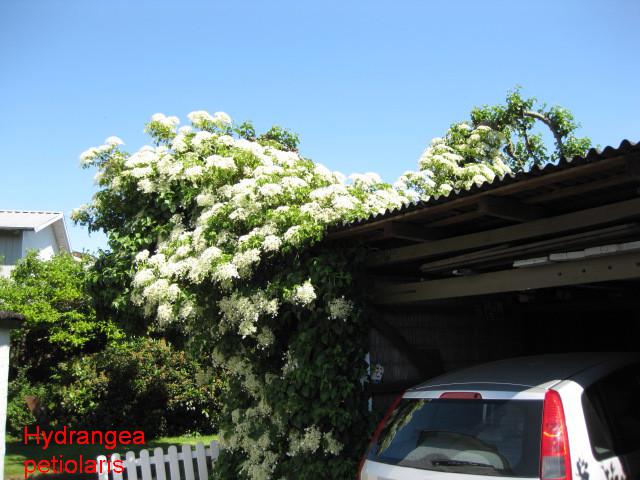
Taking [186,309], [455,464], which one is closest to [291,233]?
[186,309]

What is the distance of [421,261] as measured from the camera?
6879 millimetres

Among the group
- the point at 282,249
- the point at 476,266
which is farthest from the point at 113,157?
the point at 476,266

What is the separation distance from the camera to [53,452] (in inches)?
457

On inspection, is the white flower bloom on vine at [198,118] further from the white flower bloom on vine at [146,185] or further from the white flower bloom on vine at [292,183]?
the white flower bloom on vine at [292,183]

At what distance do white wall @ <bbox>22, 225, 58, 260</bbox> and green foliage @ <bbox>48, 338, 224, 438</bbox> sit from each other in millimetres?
11330

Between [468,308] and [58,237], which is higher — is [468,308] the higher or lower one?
the lower one

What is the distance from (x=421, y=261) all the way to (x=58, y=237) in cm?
2582

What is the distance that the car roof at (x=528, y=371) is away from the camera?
4.04 meters

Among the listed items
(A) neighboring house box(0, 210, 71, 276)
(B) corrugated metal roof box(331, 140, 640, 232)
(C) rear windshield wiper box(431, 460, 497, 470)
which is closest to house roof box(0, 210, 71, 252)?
(A) neighboring house box(0, 210, 71, 276)

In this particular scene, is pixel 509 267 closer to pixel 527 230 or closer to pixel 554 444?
pixel 527 230

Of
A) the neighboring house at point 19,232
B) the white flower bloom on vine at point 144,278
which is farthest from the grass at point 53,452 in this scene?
the neighboring house at point 19,232

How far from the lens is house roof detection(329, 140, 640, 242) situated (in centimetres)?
400

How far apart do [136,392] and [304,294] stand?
9.09 metres

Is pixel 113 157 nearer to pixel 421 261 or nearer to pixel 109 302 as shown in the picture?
pixel 109 302
